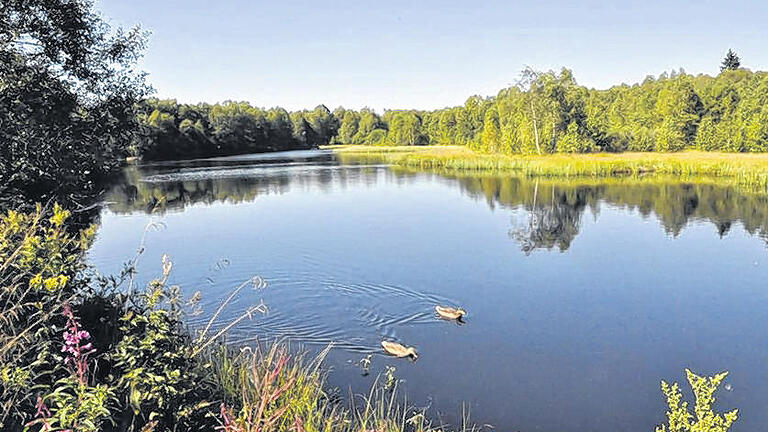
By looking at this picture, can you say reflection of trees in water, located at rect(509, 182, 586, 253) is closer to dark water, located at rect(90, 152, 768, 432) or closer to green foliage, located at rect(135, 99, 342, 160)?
dark water, located at rect(90, 152, 768, 432)

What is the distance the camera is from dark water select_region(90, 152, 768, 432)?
249 inches

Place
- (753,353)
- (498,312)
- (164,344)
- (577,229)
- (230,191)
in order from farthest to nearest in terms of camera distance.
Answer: (230,191), (577,229), (498,312), (753,353), (164,344)

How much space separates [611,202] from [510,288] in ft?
41.8

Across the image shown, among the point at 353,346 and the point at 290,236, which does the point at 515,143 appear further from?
the point at 353,346

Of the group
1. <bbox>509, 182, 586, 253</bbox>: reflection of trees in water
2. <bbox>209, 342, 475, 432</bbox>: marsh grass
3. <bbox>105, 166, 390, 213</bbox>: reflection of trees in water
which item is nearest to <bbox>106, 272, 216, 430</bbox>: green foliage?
<bbox>209, 342, 475, 432</bbox>: marsh grass

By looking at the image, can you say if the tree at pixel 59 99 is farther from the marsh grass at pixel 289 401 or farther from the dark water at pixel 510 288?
the marsh grass at pixel 289 401

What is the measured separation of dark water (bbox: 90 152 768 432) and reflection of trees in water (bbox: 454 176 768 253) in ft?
0.47

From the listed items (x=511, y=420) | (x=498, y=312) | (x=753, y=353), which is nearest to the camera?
(x=511, y=420)

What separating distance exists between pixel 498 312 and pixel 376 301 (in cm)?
198

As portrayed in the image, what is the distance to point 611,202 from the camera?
21.2m

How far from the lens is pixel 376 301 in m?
9.37

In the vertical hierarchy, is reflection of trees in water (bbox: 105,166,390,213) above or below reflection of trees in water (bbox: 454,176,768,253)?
above

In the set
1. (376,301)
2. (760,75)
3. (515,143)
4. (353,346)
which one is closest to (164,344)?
(353,346)

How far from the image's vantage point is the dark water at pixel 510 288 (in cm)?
633
